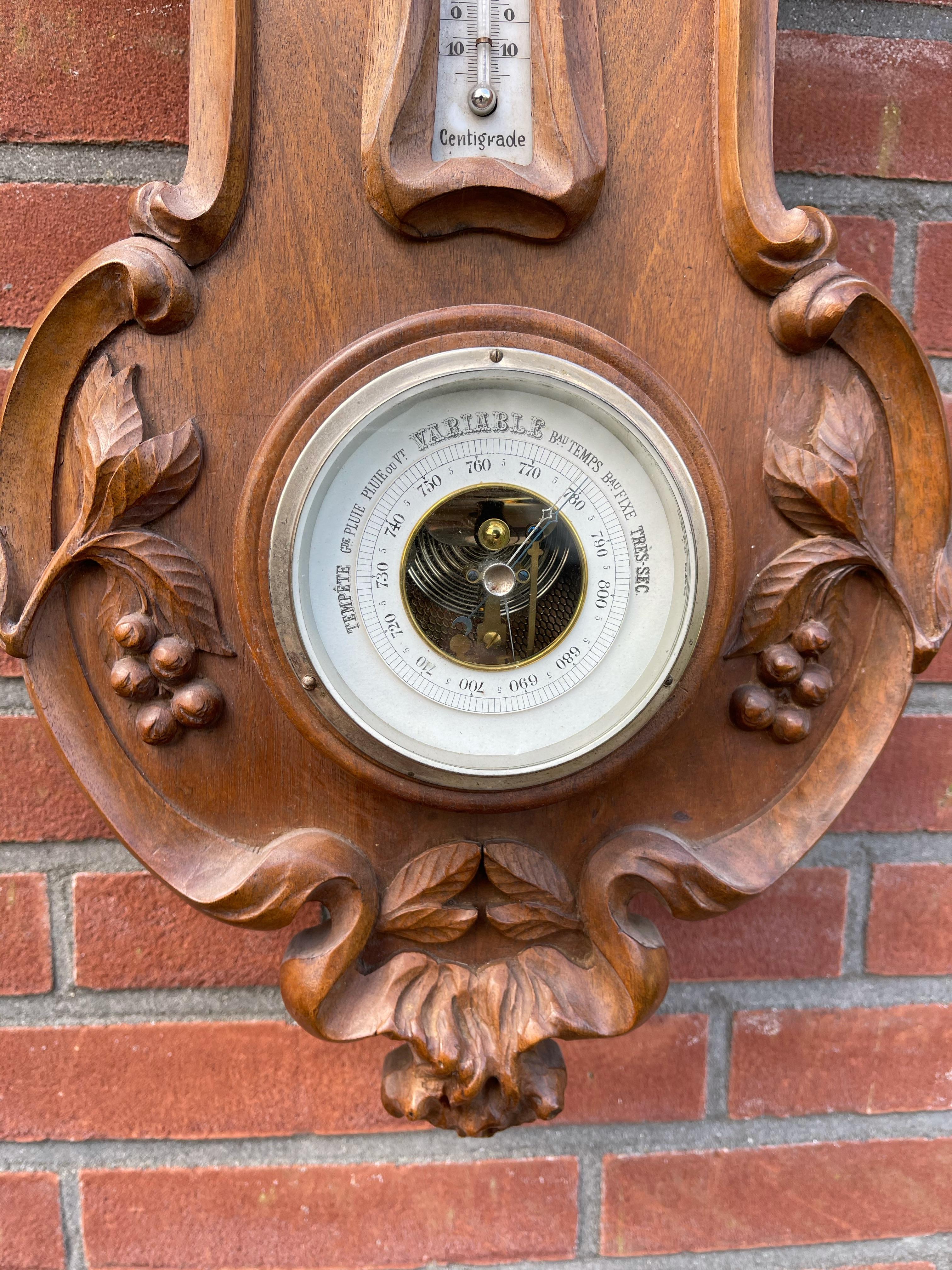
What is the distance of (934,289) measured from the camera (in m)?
0.48

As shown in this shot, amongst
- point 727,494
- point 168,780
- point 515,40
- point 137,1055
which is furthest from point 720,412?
point 137,1055

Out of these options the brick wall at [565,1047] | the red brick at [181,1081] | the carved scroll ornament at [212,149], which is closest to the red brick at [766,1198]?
the brick wall at [565,1047]

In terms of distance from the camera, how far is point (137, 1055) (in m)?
0.48

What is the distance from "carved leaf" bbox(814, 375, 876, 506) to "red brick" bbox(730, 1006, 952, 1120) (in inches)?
11.4

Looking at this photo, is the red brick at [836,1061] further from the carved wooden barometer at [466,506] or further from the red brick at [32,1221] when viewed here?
the red brick at [32,1221]

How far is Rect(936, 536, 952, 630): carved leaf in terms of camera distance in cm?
40

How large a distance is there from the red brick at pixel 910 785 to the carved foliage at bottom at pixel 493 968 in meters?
0.15

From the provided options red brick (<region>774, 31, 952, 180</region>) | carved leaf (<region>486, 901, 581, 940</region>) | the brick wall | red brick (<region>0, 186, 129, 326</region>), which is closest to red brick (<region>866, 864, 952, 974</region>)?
the brick wall

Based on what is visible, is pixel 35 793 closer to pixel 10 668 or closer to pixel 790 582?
pixel 10 668

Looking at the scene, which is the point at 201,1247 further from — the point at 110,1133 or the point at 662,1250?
the point at 662,1250

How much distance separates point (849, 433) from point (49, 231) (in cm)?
36

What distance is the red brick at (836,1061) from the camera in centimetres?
51

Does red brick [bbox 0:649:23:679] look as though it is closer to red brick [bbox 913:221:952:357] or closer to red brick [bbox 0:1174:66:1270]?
red brick [bbox 0:1174:66:1270]

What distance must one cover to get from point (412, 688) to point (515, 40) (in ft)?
0.80
